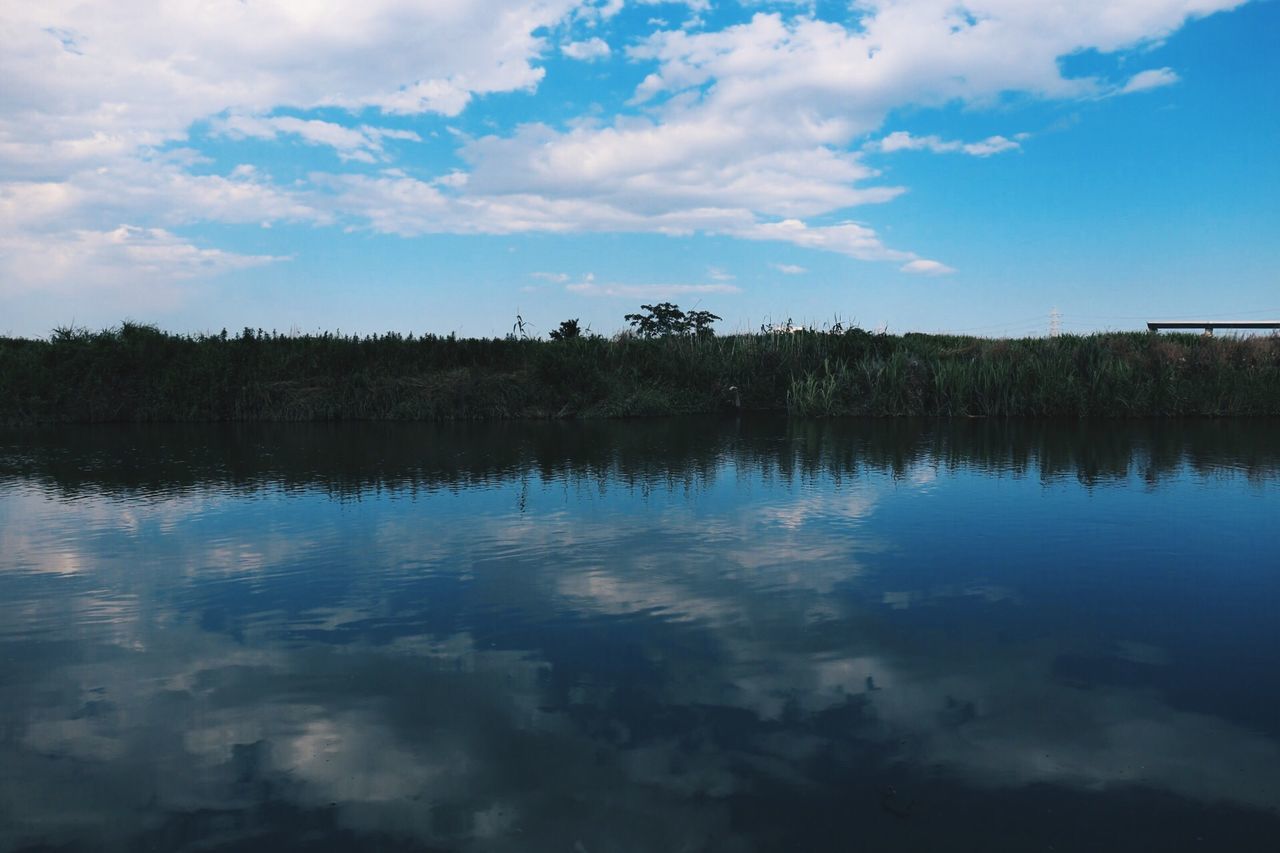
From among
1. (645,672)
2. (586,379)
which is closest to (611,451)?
(586,379)

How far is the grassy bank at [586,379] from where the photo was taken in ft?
80.8

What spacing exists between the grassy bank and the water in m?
14.3

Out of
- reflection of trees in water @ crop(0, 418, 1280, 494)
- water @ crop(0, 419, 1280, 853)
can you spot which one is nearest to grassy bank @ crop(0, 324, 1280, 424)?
reflection of trees in water @ crop(0, 418, 1280, 494)

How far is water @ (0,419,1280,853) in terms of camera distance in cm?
356

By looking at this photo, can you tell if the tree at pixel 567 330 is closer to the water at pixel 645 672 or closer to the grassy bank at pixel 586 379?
the grassy bank at pixel 586 379

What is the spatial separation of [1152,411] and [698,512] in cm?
2003

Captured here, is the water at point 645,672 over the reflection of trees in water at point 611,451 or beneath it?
beneath

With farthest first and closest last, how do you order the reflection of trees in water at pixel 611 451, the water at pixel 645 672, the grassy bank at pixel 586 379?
1. the grassy bank at pixel 586 379
2. the reflection of trees in water at pixel 611 451
3. the water at pixel 645 672

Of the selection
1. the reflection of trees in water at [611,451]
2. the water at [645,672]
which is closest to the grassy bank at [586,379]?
→ the reflection of trees in water at [611,451]

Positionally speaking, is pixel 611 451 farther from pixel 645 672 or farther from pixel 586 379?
pixel 645 672

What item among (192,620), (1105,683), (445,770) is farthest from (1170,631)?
(192,620)

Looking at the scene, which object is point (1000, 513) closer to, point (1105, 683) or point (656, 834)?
point (1105, 683)

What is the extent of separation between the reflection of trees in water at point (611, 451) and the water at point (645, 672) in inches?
86.8

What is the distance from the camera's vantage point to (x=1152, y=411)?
2442 cm
